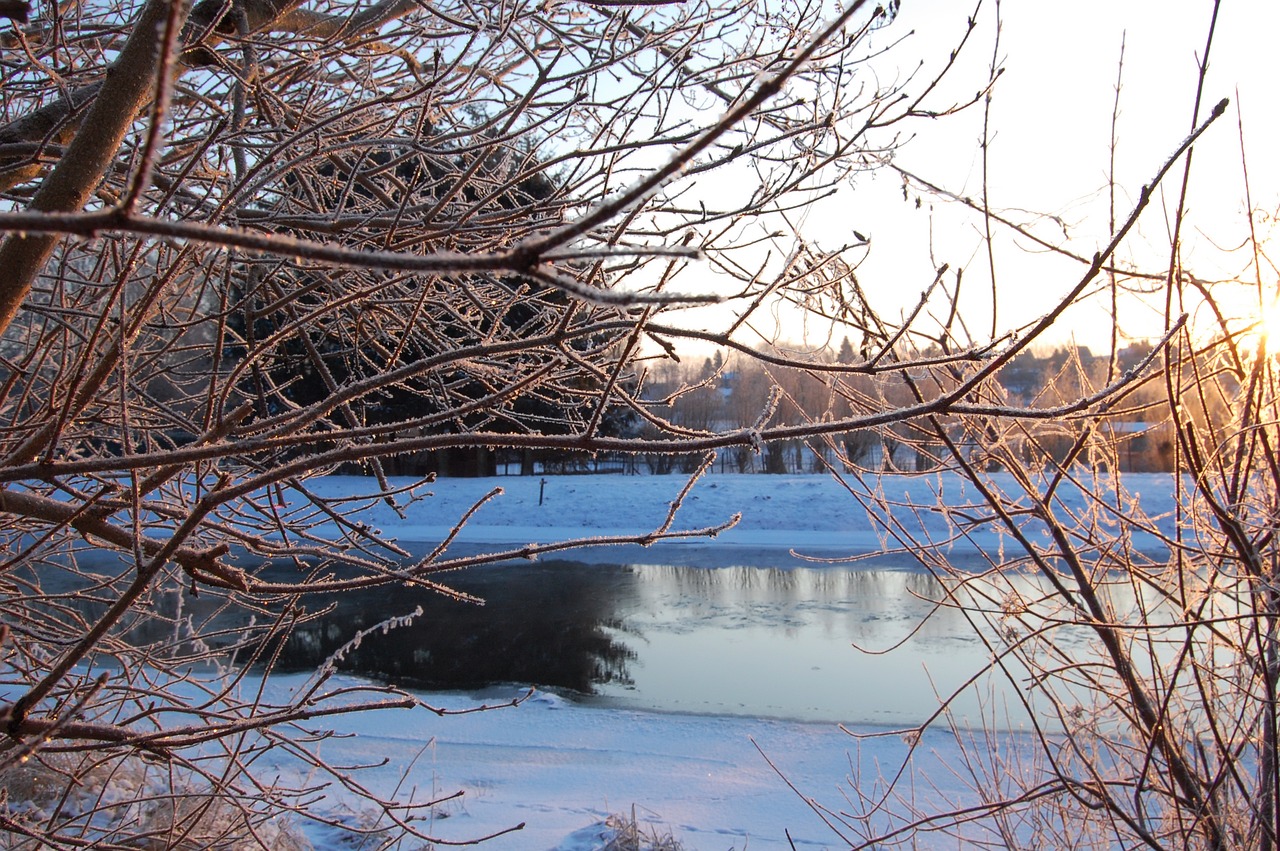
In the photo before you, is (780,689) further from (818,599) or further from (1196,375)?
(1196,375)

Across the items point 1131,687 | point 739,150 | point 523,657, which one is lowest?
point 523,657

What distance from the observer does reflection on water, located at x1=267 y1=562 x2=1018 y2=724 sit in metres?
7.34

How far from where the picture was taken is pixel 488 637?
31.5ft

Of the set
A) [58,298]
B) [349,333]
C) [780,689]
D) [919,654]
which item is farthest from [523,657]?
[58,298]

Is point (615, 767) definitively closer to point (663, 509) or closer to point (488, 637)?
point (488, 637)

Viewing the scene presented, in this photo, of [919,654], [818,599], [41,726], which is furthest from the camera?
[818,599]

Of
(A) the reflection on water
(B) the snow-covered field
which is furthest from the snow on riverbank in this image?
(B) the snow-covered field

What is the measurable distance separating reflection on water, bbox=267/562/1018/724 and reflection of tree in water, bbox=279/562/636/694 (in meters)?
0.03

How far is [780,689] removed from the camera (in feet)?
24.2

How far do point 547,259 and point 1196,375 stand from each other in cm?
188

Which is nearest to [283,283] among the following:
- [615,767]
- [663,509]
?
[615,767]

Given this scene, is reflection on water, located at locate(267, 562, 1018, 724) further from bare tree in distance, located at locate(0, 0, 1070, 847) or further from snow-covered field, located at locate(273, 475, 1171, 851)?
bare tree in distance, located at locate(0, 0, 1070, 847)

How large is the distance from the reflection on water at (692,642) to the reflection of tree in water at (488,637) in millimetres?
26

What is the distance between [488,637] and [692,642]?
89.6 inches
